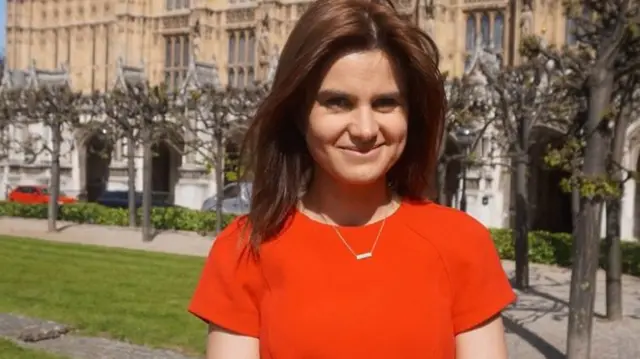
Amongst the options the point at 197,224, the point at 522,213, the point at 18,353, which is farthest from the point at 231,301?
the point at 197,224

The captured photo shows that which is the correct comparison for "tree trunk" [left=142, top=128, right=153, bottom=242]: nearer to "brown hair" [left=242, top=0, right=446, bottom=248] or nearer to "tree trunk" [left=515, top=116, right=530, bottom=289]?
"tree trunk" [left=515, top=116, right=530, bottom=289]

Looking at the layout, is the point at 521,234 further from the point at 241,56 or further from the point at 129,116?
the point at 241,56

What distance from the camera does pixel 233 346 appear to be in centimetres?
189

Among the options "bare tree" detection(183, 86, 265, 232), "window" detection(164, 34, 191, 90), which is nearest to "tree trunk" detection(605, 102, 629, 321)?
"bare tree" detection(183, 86, 265, 232)

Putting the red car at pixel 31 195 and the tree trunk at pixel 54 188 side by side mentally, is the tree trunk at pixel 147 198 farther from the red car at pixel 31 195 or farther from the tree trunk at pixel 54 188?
the red car at pixel 31 195

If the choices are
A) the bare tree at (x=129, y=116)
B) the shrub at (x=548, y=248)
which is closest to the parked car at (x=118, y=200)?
the bare tree at (x=129, y=116)

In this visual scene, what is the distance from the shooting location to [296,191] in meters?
2.08

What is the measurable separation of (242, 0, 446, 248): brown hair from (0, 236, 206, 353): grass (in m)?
7.01

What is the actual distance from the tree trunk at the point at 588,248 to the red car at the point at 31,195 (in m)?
28.1

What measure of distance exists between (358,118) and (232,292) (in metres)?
0.47

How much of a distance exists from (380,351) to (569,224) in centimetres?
3157

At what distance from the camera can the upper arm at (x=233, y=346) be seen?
74.4 inches

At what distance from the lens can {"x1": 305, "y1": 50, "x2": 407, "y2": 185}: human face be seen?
6.30ft

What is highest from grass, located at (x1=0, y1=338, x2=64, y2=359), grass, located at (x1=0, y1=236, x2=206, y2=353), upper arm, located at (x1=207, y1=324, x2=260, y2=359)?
upper arm, located at (x1=207, y1=324, x2=260, y2=359)
